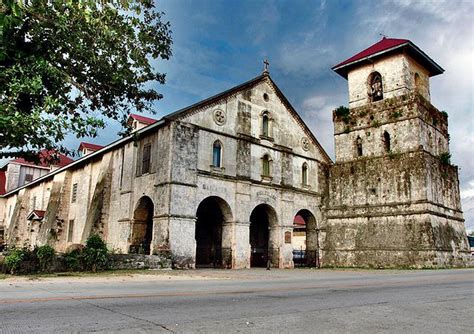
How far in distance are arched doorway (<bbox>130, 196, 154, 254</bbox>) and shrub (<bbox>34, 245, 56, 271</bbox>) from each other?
8.47 meters

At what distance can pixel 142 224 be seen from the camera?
25.2 meters

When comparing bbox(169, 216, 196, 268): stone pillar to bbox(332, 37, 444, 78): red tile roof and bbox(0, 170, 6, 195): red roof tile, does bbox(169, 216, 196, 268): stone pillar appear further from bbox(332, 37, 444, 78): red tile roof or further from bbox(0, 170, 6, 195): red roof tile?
bbox(0, 170, 6, 195): red roof tile

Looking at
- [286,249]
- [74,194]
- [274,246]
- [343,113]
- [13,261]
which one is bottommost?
[13,261]

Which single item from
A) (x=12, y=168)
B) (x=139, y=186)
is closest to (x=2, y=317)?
(x=139, y=186)

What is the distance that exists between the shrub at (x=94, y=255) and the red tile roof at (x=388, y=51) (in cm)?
2336

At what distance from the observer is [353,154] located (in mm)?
32000

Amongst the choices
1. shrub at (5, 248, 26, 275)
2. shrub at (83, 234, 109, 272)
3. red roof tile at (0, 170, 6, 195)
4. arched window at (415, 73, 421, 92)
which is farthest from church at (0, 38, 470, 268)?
red roof tile at (0, 170, 6, 195)

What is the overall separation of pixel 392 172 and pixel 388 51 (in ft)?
28.5

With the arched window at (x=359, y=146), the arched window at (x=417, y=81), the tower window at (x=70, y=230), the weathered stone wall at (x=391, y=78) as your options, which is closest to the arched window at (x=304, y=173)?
the arched window at (x=359, y=146)

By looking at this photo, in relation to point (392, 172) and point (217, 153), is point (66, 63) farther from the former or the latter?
point (392, 172)

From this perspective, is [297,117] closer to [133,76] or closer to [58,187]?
[133,76]

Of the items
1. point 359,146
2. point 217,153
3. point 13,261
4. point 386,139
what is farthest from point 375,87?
point 13,261

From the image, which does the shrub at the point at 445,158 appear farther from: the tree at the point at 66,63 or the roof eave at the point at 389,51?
the tree at the point at 66,63

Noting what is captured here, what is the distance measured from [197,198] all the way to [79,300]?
15.2 metres
